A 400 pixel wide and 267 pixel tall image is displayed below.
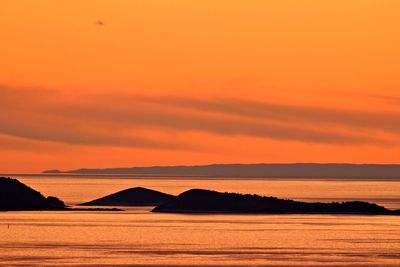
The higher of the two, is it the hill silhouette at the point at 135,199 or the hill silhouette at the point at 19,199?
the hill silhouette at the point at 135,199

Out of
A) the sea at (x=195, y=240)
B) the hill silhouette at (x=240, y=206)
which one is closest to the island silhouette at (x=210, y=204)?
the hill silhouette at (x=240, y=206)

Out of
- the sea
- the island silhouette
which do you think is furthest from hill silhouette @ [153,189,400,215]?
the sea

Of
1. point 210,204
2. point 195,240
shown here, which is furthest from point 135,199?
point 195,240

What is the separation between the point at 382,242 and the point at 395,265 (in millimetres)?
20086

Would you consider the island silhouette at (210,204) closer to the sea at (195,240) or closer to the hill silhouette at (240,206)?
the hill silhouette at (240,206)

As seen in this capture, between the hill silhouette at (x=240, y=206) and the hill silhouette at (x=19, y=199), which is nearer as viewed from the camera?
the hill silhouette at (x=240, y=206)

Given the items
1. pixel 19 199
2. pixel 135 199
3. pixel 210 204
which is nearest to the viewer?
pixel 19 199

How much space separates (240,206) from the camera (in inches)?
6437

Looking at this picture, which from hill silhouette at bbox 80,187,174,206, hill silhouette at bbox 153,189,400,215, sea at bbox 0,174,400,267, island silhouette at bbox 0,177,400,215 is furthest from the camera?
hill silhouette at bbox 80,187,174,206

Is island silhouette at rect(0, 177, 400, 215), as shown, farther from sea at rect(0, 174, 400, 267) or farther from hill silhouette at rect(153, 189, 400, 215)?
sea at rect(0, 174, 400, 267)

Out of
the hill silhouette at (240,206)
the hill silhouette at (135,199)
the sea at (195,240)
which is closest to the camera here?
the sea at (195,240)

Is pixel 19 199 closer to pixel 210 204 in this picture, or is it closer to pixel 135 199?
pixel 210 204

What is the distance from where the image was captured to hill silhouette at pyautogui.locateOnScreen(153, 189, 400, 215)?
15975cm

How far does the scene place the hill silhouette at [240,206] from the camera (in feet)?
524
